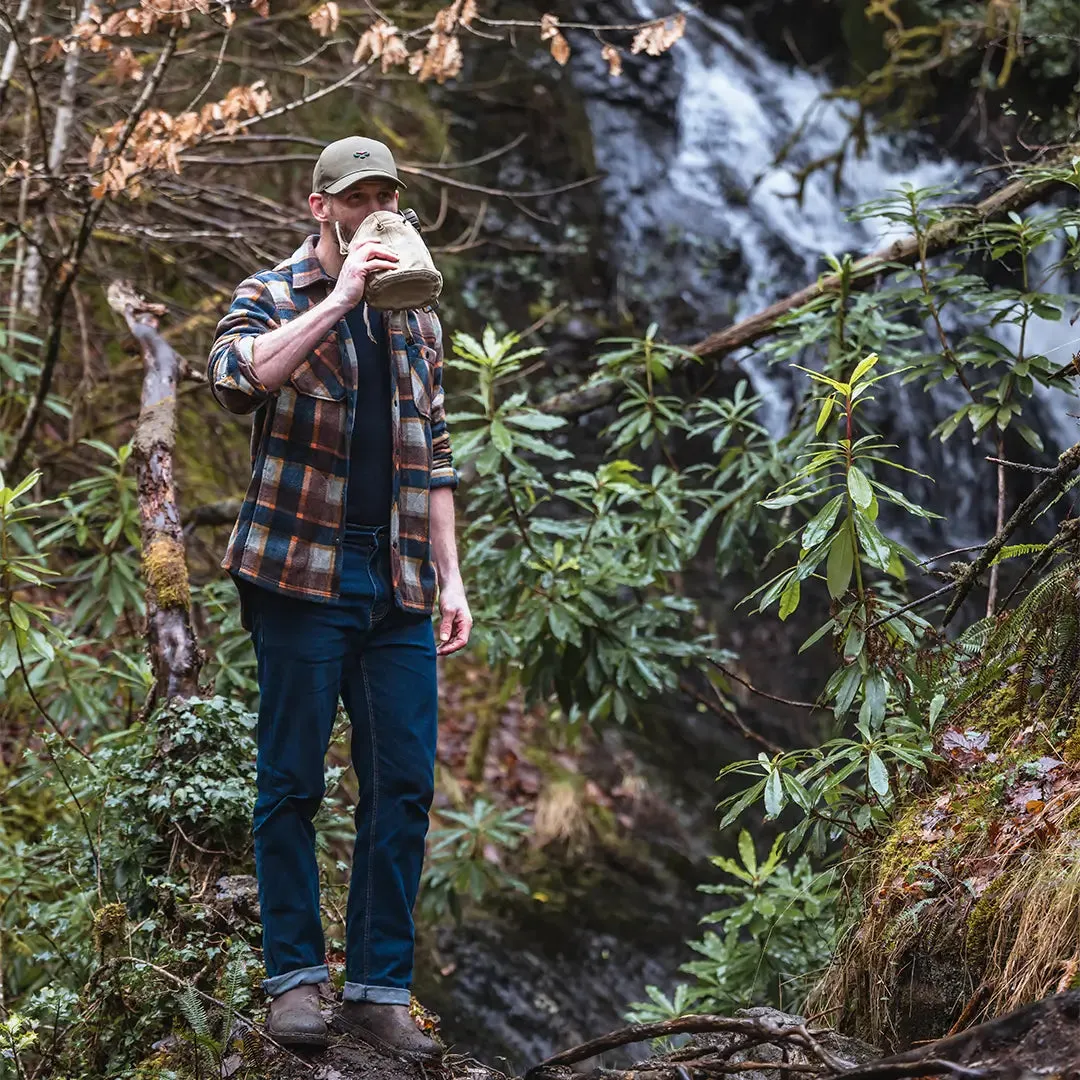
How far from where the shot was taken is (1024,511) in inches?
105

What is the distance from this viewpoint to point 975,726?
2693 millimetres

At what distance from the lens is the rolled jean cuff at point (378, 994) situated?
8.05 ft

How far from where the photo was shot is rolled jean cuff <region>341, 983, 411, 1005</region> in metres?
2.45

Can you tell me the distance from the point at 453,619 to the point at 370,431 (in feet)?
1.69

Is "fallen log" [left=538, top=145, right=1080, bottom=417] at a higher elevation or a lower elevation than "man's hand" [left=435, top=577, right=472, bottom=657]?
higher

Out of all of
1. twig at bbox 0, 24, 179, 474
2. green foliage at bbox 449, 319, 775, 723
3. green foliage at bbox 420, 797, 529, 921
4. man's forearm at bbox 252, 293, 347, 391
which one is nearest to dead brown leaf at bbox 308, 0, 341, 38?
twig at bbox 0, 24, 179, 474

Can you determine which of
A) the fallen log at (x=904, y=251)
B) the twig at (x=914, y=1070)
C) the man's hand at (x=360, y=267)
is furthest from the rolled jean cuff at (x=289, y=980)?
the fallen log at (x=904, y=251)

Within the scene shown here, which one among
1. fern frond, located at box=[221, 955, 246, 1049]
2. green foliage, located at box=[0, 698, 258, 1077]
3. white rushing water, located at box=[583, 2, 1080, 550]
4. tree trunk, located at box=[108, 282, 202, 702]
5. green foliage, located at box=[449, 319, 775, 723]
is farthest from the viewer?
white rushing water, located at box=[583, 2, 1080, 550]

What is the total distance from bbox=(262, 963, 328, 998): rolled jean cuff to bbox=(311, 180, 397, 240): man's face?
1607 mm

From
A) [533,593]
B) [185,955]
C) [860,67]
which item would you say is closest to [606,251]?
[860,67]

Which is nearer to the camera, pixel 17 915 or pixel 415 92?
pixel 17 915

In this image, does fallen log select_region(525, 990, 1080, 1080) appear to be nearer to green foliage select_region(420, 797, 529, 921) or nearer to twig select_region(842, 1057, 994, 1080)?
twig select_region(842, 1057, 994, 1080)

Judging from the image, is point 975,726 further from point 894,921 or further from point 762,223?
point 762,223

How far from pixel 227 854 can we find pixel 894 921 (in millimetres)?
1800
